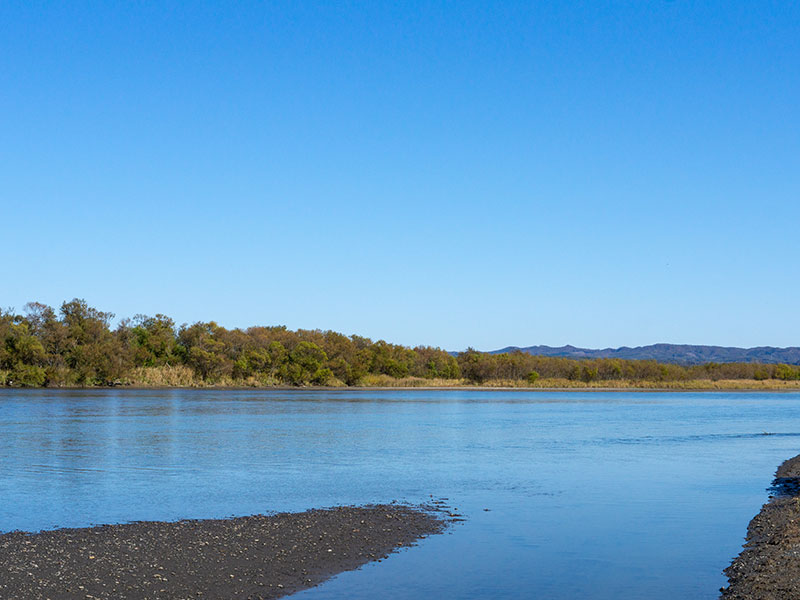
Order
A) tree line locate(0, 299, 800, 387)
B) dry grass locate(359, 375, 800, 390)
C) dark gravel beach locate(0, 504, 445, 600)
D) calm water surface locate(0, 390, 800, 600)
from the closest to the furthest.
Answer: dark gravel beach locate(0, 504, 445, 600) → calm water surface locate(0, 390, 800, 600) → tree line locate(0, 299, 800, 387) → dry grass locate(359, 375, 800, 390)

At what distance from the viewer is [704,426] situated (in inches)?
2074

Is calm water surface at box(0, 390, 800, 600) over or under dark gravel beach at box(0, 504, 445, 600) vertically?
under

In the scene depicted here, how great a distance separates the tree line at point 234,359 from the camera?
3780 inches

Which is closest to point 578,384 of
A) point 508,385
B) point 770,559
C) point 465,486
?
point 508,385

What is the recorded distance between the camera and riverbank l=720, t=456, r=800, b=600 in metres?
11.6

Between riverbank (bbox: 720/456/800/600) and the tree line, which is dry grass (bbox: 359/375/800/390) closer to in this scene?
the tree line

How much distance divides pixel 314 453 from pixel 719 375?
154m

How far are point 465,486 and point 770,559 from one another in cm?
1067

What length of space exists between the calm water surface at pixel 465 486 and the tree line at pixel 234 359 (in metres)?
51.5

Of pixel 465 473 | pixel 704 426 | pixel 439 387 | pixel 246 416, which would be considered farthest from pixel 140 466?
pixel 439 387

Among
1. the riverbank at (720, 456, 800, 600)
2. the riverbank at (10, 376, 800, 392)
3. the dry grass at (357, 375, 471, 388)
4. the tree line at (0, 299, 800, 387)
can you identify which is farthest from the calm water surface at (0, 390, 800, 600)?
the dry grass at (357, 375, 471, 388)

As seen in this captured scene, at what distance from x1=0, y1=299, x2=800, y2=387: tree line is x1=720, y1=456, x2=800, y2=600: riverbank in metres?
88.8

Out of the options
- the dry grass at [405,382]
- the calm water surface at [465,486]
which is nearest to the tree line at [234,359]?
the dry grass at [405,382]

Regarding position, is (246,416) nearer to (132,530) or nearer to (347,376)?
(132,530)
